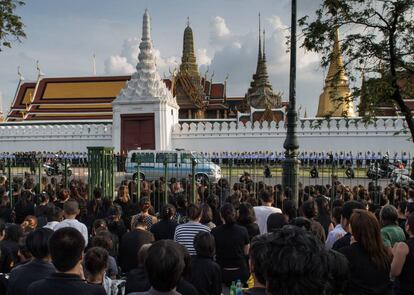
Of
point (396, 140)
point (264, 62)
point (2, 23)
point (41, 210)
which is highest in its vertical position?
point (264, 62)

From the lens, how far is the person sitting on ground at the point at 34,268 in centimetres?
Result: 441

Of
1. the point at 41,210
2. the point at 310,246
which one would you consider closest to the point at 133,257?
the point at 41,210

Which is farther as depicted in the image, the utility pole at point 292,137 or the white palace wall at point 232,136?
the white palace wall at point 232,136

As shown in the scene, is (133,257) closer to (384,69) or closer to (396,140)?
(384,69)

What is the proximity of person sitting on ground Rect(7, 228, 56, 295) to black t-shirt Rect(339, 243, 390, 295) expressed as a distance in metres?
2.80

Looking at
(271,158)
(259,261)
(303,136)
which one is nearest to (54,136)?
(271,158)

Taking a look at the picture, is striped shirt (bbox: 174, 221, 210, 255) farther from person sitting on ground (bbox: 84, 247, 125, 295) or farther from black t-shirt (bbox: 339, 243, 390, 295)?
black t-shirt (bbox: 339, 243, 390, 295)

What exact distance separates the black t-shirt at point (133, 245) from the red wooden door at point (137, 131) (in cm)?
3081

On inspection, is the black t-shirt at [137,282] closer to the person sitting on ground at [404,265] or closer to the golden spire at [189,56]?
the person sitting on ground at [404,265]

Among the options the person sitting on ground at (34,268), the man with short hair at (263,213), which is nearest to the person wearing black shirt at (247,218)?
the man with short hair at (263,213)

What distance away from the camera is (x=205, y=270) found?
5070 mm

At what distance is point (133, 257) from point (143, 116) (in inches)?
1227

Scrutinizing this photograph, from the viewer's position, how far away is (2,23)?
17.2 metres

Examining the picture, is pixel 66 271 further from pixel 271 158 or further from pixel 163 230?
pixel 271 158
